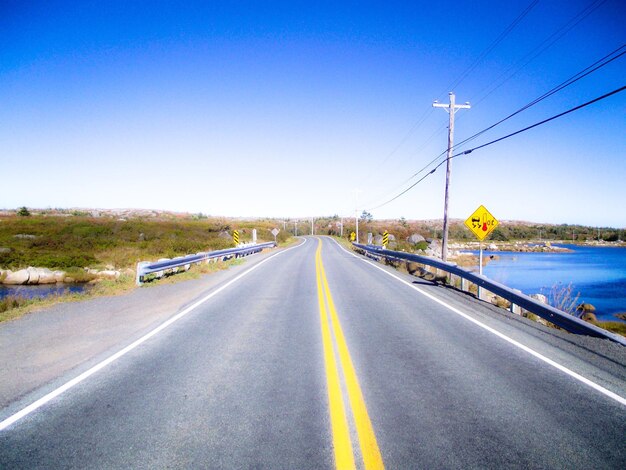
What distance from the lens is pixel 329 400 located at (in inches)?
159

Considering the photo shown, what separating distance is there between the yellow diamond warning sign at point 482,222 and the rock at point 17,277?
24.3 meters

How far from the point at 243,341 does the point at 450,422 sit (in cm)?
379

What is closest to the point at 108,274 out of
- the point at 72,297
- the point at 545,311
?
the point at 72,297


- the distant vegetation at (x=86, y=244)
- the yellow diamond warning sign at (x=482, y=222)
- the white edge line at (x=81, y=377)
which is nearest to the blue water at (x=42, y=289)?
the distant vegetation at (x=86, y=244)

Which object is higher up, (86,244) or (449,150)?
(449,150)

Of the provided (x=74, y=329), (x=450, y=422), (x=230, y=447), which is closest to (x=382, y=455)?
(x=450, y=422)

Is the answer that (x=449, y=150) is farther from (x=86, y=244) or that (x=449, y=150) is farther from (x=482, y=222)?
(x=86, y=244)

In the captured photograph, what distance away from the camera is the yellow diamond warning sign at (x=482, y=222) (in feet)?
41.3

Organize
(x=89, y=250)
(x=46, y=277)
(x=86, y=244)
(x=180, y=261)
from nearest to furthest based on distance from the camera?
(x=180, y=261) < (x=46, y=277) < (x=89, y=250) < (x=86, y=244)

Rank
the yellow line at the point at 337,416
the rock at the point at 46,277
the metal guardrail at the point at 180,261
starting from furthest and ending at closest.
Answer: the rock at the point at 46,277
the metal guardrail at the point at 180,261
the yellow line at the point at 337,416

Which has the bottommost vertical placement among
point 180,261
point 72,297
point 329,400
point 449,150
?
point 72,297

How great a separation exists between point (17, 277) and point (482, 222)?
25.0 metres

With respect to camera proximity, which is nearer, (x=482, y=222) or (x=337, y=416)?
(x=337, y=416)

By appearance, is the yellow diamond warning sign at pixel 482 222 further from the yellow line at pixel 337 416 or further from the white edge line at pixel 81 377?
the white edge line at pixel 81 377
